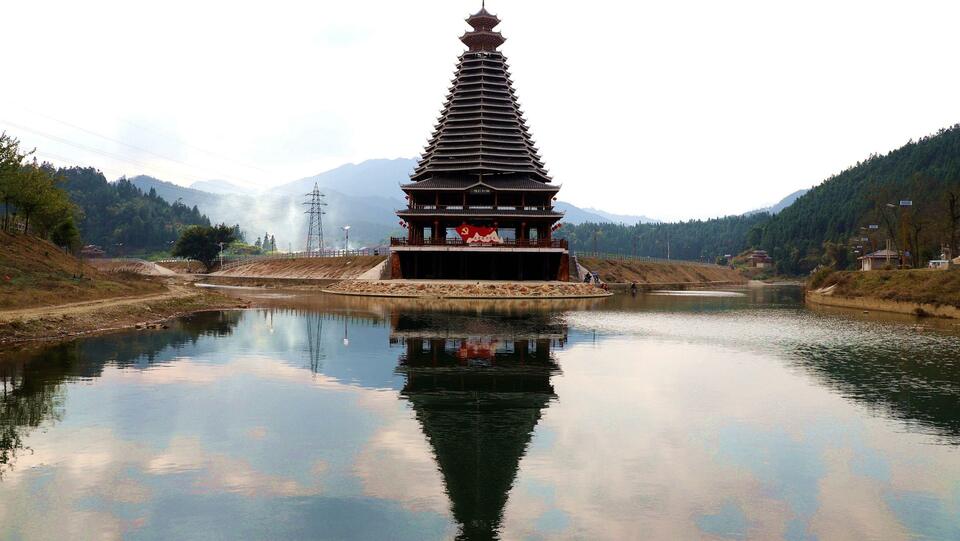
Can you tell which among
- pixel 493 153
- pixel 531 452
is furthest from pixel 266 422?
pixel 493 153

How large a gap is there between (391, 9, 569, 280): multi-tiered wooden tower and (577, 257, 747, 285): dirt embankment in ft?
96.1

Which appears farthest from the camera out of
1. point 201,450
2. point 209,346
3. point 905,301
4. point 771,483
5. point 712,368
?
point 905,301

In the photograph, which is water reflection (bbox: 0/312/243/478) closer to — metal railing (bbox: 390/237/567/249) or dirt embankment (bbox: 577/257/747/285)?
metal railing (bbox: 390/237/567/249)

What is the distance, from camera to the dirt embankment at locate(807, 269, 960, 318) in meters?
54.8

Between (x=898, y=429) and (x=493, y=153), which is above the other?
(x=493, y=153)

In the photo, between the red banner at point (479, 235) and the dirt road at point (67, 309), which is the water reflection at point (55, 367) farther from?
the red banner at point (479, 235)

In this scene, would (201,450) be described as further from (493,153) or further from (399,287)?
(493,153)

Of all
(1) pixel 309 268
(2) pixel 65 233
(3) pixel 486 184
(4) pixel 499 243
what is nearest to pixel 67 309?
(4) pixel 499 243

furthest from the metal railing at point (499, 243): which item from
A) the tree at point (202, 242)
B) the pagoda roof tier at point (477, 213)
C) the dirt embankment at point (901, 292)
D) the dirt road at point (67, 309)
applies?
the tree at point (202, 242)

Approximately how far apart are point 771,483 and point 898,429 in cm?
703

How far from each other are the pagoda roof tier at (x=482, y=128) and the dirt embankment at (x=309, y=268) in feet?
62.2

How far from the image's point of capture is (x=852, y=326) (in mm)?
47781

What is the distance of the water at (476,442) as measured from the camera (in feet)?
40.7

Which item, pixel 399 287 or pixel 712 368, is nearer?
pixel 712 368
